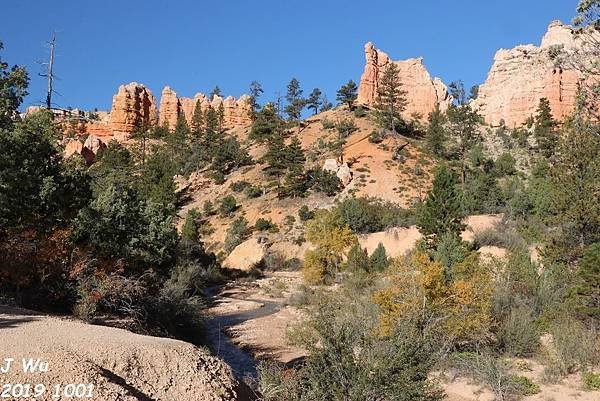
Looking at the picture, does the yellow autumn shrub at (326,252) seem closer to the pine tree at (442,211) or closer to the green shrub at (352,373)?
the pine tree at (442,211)

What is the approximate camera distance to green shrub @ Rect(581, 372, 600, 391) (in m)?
17.2

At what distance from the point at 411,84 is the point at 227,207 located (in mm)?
47316

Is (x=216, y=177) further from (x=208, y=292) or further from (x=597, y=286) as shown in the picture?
(x=597, y=286)

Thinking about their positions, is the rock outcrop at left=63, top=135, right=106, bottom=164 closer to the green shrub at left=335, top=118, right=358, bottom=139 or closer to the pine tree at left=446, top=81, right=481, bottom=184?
the green shrub at left=335, top=118, right=358, bottom=139

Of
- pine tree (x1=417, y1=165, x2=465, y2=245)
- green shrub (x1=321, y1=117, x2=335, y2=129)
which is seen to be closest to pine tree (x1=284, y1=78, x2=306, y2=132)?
green shrub (x1=321, y1=117, x2=335, y2=129)

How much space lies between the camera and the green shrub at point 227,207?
59.2m

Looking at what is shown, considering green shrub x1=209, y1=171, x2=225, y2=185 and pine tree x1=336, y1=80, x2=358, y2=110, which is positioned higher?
pine tree x1=336, y1=80, x2=358, y2=110

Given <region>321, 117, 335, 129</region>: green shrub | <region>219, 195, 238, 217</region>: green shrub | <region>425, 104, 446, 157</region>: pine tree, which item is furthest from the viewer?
<region>321, 117, 335, 129</region>: green shrub

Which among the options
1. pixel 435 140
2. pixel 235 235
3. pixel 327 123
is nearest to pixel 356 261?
pixel 235 235

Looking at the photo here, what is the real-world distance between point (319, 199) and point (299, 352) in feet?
113

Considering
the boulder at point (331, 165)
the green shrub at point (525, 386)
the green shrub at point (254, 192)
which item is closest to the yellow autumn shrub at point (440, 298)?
the green shrub at point (525, 386)

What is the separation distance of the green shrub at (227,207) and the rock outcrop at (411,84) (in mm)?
38401

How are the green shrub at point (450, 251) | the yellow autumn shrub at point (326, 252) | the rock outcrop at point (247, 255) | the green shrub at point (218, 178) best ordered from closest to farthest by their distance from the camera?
the green shrub at point (450, 251) → the yellow autumn shrub at point (326, 252) → the rock outcrop at point (247, 255) → the green shrub at point (218, 178)

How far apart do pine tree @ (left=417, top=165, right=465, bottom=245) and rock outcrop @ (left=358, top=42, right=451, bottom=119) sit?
56.1m
